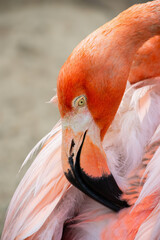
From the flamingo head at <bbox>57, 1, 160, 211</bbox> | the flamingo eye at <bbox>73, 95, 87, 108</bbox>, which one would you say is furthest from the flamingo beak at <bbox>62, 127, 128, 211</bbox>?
the flamingo eye at <bbox>73, 95, 87, 108</bbox>

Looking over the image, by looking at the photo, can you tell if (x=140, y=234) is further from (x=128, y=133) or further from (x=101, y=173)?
(x=128, y=133)

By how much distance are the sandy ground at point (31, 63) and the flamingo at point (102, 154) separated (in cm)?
108

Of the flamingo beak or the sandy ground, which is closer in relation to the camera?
the flamingo beak

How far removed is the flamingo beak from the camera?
1.39 meters

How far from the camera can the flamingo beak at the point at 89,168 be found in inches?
54.6

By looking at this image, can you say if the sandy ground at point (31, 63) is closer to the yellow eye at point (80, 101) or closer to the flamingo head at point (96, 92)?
the flamingo head at point (96, 92)

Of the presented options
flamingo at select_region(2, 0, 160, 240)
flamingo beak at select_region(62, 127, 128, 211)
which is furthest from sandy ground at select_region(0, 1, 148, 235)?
flamingo beak at select_region(62, 127, 128, 211)

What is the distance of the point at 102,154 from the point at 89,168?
0.25 feet

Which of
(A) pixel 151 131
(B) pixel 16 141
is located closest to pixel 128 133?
(A) pixel 151 131

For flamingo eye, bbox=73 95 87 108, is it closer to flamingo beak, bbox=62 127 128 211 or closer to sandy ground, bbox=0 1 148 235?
flamingo beak, bbox=62 127 128 211

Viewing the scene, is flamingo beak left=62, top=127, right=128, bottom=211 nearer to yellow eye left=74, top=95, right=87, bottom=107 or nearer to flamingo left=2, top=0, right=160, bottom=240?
flamingo left=2, top=0, right=160, bottom=240

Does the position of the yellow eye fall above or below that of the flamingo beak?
above

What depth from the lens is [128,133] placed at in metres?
Result: 1.50

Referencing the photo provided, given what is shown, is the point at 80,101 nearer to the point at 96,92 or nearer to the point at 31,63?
the point at 96,92
